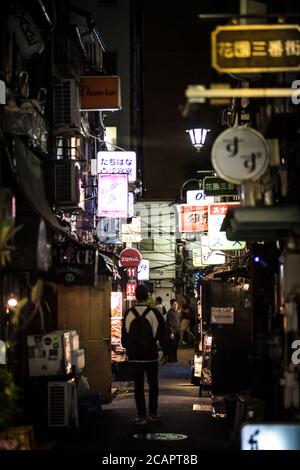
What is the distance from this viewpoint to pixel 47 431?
1350 centimetres

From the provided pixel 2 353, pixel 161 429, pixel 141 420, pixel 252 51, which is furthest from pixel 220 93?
pixel 161 429

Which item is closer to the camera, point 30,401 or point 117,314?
point 30,401

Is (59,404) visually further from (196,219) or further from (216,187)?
(196,219)

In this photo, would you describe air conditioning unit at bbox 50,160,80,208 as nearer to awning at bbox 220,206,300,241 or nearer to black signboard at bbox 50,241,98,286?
black signboard at bbox 50,241,98,286

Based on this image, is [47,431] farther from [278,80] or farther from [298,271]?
[278,80]

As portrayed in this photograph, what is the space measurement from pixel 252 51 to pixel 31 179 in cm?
576

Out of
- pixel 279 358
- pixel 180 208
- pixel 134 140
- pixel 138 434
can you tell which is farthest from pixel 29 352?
pixel 134 140

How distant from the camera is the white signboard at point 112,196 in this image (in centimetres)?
2364

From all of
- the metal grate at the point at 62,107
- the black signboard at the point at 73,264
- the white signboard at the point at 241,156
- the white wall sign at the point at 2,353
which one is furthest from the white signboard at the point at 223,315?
the white signboard at the point at 241,156

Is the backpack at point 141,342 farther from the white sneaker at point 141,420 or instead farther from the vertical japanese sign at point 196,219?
the vertical japanese sign at point 196,219

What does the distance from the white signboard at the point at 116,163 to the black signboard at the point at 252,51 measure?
15.8 metres

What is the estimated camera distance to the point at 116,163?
26.0 metres

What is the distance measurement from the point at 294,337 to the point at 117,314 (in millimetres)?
14152

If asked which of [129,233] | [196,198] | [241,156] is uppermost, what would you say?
[196,198]
